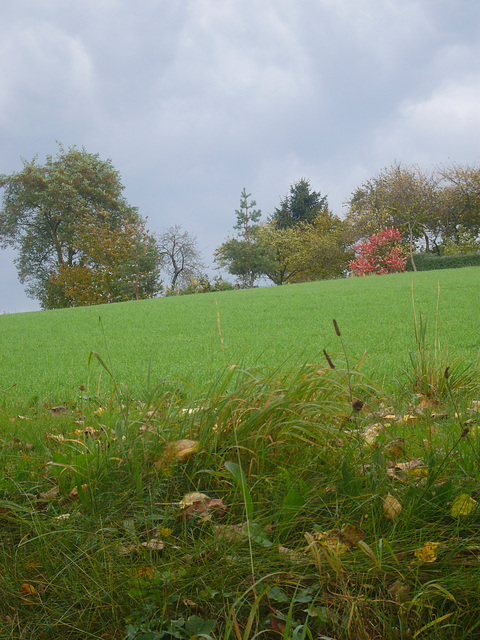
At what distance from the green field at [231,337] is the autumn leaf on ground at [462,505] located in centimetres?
88

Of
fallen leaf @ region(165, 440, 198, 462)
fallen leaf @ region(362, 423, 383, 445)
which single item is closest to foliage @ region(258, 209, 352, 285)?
fallen leaf @ region(362, 423, 383, 445)

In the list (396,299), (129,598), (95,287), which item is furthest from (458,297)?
(95,287)

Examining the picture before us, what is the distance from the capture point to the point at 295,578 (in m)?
1.34

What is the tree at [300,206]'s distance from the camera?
4006 centimetres

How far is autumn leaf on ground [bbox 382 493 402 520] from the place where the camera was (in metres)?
1.48

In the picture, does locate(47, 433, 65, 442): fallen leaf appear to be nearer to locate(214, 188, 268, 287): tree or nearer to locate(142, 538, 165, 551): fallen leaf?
locate(142, 538, 165, 551): fallen leaf

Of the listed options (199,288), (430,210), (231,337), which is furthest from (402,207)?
(231,337)

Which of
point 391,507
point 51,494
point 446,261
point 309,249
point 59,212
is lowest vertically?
point 391,507

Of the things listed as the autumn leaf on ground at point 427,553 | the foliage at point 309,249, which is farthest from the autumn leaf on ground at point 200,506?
the foliage at point 309,249

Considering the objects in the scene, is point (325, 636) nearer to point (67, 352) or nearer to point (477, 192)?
point (67, 352)

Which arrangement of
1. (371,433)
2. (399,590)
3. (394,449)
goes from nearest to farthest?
(399,590) < (394,449) < (371,433)

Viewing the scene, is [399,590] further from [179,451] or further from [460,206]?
[460,206]

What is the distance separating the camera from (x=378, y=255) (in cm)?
3005

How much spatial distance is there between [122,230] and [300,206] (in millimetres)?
15579
